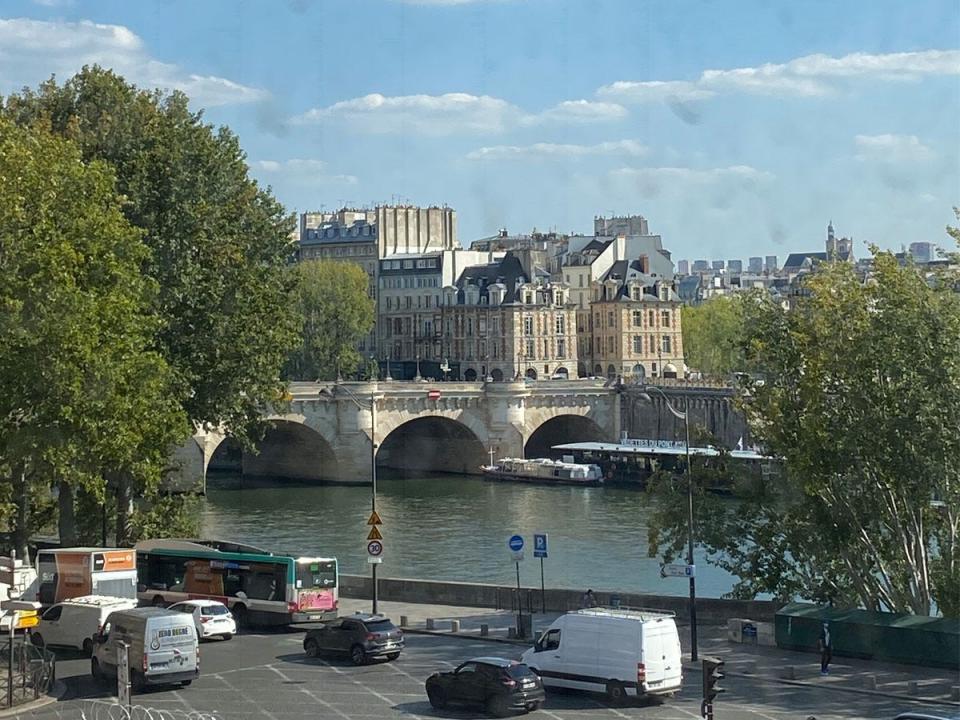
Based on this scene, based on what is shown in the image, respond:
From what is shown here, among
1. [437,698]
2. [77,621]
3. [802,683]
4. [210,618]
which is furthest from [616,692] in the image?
[77,621]

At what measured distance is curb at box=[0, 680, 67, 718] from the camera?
22484 mm

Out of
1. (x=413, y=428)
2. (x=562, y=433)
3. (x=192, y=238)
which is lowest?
(x=562, y=433)

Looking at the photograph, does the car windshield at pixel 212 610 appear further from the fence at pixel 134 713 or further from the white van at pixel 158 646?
the fence at pixel 134 713

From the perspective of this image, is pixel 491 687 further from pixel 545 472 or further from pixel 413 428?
pixel 413 428

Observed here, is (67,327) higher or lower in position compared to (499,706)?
higher

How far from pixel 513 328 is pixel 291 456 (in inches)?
1266

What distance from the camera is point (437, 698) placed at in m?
23.2

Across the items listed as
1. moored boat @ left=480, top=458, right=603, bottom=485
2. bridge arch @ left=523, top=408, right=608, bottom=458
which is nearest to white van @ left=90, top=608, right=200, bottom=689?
moored boat @ left=480, top=458, right=603, bottom=485

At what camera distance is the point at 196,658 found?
2431 cm

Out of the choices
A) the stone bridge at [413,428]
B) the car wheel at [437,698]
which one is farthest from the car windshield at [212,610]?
the stone bridge at [413,428]

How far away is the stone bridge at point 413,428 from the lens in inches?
3098

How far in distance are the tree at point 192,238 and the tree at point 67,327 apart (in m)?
4.82

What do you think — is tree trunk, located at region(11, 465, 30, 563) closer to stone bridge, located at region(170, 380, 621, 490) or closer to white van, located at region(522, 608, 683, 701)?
white van, located at region(522, 608, 683, 701)

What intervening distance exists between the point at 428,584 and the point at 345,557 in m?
18.2
